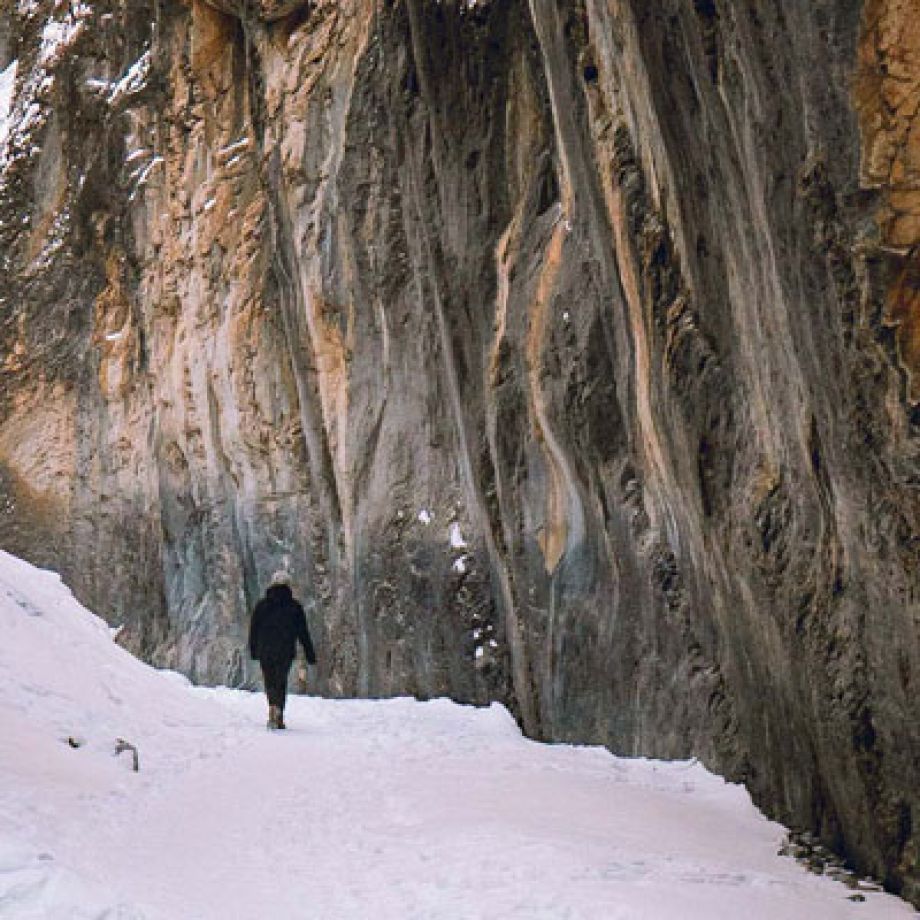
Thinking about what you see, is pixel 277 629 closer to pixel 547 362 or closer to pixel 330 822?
pixel 547 362

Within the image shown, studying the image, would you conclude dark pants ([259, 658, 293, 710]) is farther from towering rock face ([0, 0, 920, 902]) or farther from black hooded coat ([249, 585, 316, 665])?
towering rock face ([0, 0, 920, 902])

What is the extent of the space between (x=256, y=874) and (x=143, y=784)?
2535 millimetres

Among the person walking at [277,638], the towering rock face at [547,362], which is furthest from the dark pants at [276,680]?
the towering rock face at [547,362]

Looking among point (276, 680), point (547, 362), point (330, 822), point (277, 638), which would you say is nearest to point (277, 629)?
point (277, 638)

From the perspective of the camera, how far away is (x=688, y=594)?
10.2 m

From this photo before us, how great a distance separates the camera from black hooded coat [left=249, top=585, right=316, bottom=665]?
1308 cm

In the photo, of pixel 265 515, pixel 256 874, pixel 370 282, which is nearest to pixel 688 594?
pixel 256 874

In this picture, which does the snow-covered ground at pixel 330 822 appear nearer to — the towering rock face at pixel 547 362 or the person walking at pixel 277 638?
the person walking at pixel 277 638

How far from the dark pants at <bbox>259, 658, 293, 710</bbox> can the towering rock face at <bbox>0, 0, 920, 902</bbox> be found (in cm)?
216

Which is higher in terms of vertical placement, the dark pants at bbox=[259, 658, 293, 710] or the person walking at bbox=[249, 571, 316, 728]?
the person walking at bbox=[249, 571, 316, 728]

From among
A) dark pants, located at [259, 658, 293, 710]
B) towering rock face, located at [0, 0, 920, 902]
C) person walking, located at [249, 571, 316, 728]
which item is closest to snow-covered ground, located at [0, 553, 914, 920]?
dark pants, located at [259, 658, 293, 710]

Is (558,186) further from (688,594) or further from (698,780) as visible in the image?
(698,780)

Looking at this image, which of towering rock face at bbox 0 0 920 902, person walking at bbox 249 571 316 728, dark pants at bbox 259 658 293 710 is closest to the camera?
towering rock face at bbox 0 0 920 902

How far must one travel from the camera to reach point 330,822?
7.54 m
